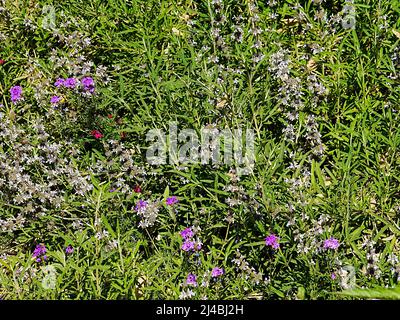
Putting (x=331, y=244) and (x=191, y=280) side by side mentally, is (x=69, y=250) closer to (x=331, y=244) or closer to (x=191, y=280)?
(x=191, y=280)

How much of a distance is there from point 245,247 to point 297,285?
0.46m

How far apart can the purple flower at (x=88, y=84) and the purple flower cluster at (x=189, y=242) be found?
4.90ft

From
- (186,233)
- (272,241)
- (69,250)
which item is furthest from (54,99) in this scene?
(272,241)

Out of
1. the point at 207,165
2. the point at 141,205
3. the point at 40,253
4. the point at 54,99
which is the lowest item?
the point at 40,253

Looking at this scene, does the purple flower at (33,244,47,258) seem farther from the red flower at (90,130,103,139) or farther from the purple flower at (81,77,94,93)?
the purple flower at (81,77,94,93)

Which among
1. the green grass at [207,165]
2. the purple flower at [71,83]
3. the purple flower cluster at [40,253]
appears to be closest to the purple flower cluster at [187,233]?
the green grass at [207,165]

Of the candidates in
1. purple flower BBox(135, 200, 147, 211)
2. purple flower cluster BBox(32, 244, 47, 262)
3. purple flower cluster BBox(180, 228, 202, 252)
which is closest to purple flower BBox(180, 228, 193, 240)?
purple flower cluster BBox(180, 228, 202, 252)

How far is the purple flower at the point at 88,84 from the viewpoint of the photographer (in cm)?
457

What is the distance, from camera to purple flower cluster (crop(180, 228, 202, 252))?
3.63 meters

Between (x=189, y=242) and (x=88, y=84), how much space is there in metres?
1.61

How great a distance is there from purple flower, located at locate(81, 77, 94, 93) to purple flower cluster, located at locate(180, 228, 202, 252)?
58.8 inches

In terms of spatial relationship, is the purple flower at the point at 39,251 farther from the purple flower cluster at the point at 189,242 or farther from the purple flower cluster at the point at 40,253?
the purple flower cluster at the point at 189,242

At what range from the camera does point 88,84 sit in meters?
4.56
